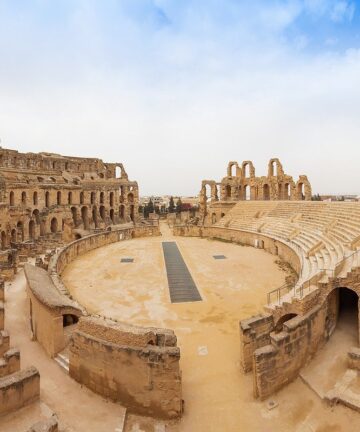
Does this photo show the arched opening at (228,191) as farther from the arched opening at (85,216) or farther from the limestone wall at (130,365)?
the limestone wall at (130,365)

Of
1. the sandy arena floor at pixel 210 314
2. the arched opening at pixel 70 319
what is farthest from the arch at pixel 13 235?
the arched opening at pixel 70 319

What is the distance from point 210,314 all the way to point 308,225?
14.6 metres

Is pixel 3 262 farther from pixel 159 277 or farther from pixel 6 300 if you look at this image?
pixel 159 277

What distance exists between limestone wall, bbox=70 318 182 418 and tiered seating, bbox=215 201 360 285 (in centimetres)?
675

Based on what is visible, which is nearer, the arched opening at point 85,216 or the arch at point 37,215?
the arch at point 37,215

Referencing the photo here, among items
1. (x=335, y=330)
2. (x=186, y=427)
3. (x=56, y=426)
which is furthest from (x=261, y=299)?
(x=56, y=426)

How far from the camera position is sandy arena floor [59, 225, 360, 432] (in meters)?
6.98

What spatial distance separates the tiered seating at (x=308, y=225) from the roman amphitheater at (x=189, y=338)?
0.16 m

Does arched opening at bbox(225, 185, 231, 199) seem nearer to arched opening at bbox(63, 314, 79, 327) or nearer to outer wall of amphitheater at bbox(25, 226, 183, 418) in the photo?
arched opening at bbox(63, 314, 79, 327)

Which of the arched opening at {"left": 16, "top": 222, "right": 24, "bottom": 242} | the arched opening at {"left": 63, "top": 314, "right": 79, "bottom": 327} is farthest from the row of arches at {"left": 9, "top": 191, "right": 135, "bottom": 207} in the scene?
the arched opening at {"left": 63, "top": 314, "right": 79, "bottom": 327}

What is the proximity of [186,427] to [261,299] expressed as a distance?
7.89m

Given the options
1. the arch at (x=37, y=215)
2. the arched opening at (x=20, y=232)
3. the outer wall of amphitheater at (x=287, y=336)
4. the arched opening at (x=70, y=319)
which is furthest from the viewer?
the arch at (x=37, y=215)

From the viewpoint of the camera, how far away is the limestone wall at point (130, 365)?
7066 millimetres

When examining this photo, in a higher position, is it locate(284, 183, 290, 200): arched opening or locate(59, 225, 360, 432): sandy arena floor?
locate(284, 183, 290, 200): arched opening
